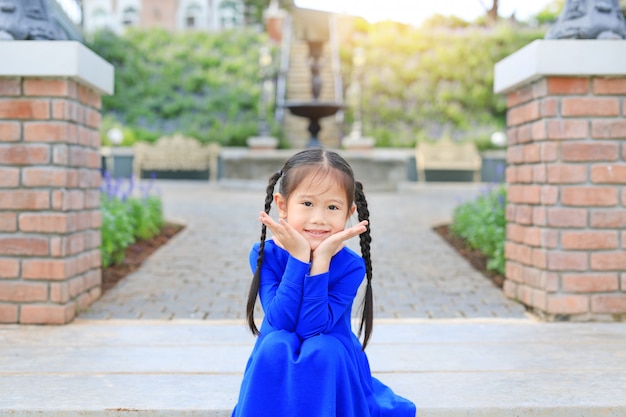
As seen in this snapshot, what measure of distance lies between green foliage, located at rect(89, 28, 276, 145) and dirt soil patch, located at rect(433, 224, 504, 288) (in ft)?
39.4

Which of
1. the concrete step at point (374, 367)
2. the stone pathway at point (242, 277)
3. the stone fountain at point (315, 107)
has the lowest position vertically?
the concrete step at point (374, 367)

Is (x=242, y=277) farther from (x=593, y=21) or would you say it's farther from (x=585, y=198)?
(x=593, y=21)

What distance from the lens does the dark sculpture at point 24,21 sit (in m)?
3.71

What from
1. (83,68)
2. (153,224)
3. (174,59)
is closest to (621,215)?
(83,68)

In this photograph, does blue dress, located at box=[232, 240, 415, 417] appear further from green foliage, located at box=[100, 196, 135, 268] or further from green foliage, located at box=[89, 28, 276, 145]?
green foliage, located at box=[89, 28, 276, 145]

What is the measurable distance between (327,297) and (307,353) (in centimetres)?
19

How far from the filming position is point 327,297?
2.08m

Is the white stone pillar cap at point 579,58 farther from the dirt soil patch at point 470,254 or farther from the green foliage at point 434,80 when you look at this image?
the green foliage at point 434,80

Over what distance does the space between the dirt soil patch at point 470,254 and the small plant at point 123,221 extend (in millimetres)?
2921

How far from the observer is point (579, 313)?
3.82 meters

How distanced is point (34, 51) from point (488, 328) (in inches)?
115

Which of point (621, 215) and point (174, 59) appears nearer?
point (621, 215)

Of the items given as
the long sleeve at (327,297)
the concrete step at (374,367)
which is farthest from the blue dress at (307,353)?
the concrete step at (374,367)

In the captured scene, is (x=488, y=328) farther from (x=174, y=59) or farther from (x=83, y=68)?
(x=174, y=59)
